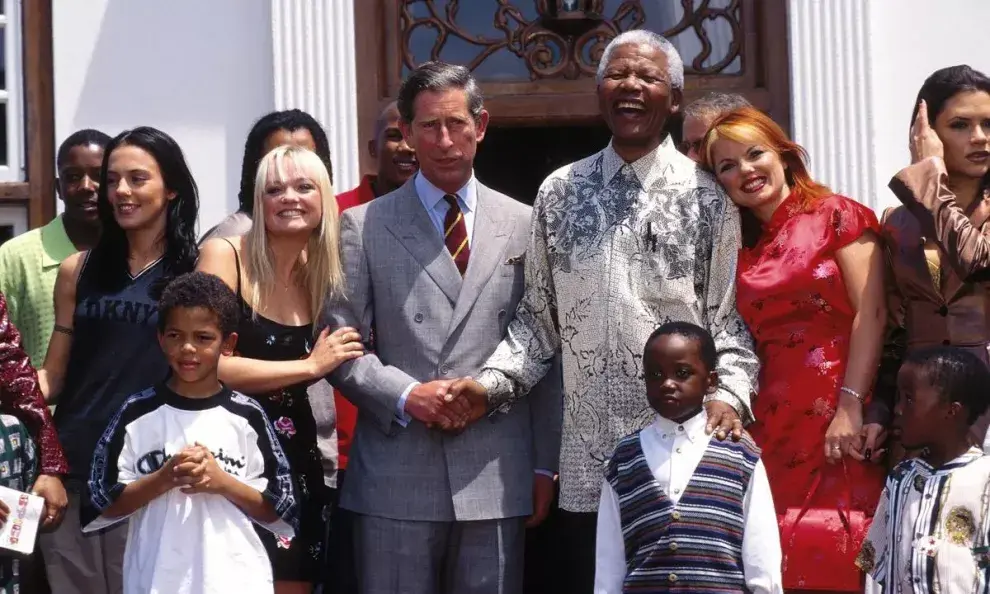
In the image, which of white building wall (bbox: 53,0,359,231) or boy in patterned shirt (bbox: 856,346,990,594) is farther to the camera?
white building wall (bbox: 53,0,359,231)

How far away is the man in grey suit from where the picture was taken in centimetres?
411

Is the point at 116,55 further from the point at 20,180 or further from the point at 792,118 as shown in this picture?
the point at 792,118

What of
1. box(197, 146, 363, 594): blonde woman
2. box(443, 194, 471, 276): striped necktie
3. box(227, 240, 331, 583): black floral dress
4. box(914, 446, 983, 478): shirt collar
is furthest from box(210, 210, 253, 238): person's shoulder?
box(914, 446, 983, 478): shirt collar

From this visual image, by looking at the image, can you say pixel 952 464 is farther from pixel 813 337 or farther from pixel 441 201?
pixel 441 201

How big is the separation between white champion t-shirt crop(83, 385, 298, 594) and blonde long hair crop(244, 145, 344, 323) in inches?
17.0

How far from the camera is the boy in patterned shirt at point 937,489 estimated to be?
3592 millimetres

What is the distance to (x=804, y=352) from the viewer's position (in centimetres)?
405

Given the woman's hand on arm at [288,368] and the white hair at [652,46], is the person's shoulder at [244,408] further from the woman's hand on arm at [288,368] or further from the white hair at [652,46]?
the white hair at [652,46]

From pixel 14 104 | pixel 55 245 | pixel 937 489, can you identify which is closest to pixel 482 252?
pixel 937 489

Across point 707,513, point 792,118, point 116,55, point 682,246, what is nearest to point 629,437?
point 707,513

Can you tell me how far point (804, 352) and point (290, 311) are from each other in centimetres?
149

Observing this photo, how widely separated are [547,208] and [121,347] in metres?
1.34

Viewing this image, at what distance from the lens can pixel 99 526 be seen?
393 centimetres

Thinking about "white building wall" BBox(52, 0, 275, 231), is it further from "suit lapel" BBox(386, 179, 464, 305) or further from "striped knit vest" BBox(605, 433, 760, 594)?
"striped knit vest" BBox(605, 433, 760, 594)
